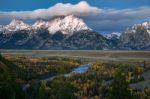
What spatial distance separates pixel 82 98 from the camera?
196000mm

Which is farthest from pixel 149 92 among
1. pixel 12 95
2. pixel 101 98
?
pixel 12 95

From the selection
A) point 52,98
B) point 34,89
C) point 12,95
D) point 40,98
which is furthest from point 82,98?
point 12,95

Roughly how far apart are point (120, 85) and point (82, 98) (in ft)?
310

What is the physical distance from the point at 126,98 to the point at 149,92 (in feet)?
327

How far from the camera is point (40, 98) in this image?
428 ft

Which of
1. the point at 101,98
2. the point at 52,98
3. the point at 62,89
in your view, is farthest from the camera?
the point at 101,98

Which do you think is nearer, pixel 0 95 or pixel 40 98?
pixel 0 95

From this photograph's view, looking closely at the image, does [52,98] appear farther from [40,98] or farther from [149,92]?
[149,92]

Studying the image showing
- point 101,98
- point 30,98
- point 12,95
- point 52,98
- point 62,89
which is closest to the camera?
point 12,95

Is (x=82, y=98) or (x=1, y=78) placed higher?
(x=1, y=78)

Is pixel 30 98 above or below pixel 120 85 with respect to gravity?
below

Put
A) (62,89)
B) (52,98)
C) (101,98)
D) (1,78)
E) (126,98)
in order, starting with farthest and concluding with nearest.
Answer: (101,98)
(1,78)
(52,98)
(62,89)
(126,98)

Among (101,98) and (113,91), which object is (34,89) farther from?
(113,91)

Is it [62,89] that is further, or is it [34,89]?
[34,89]
